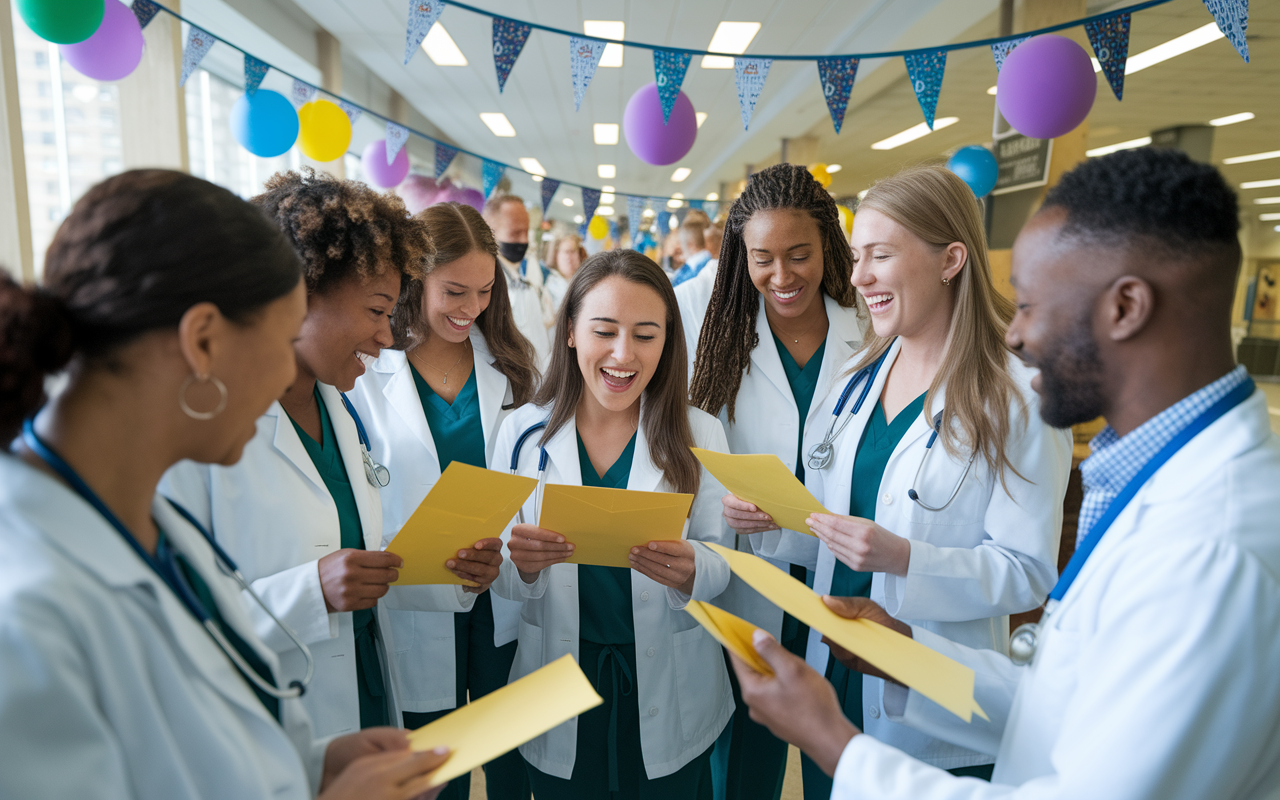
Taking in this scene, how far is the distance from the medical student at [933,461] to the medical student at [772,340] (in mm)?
190

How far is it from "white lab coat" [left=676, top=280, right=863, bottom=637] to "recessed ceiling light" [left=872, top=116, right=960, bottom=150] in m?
9.08

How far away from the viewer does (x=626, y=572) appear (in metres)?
1.71

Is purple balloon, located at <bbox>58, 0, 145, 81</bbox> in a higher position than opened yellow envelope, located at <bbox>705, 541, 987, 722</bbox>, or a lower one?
higher

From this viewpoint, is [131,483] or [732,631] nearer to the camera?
[131,483]

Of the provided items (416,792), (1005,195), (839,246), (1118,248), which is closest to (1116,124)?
(1005,195)

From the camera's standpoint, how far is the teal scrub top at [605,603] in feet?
5.44

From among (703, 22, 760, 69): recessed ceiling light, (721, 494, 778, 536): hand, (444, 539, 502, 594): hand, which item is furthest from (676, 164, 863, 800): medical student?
(703, 22, 760, 69): recessed ceiling light

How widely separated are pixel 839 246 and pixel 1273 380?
17656 mm

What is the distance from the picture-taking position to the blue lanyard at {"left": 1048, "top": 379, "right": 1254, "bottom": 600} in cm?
85

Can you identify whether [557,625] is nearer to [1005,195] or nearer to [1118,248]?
[1118,248]

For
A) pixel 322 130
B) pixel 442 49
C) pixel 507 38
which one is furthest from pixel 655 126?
pixel 442 49

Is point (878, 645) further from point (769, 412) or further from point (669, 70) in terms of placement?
point (669, 70)

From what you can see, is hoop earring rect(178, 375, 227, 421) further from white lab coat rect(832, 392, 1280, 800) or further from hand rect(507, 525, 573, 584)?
white lab coat rect(832, 392, 1280, 800)

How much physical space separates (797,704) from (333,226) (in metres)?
1.24
